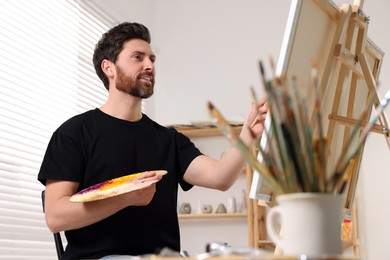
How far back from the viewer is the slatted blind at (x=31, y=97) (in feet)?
9.14

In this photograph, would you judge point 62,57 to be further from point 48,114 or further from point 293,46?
point 293,46

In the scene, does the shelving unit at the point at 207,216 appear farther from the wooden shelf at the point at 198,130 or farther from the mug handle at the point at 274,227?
the mug handle at the point at 274,227

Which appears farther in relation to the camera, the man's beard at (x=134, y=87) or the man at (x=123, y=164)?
the man's beard at (x=134, y=87)

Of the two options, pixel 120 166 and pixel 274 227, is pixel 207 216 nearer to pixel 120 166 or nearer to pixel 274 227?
pixel 120 166

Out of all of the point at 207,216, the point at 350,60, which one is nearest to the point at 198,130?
the point at 207,216

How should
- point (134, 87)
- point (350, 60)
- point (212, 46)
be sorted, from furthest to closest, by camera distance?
1. point (212, 46)
2. point (134, 87)
3. point (350, 60)

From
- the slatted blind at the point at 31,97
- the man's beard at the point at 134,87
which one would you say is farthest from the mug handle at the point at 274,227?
the slatted blind at the point at 31,97

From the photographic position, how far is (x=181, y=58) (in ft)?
14.5

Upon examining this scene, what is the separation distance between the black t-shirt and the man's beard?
0.34 ft

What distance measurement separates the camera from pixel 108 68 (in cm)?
239

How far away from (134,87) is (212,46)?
216 centimetres

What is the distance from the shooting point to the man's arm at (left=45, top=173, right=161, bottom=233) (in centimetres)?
175

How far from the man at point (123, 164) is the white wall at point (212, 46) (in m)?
1.66

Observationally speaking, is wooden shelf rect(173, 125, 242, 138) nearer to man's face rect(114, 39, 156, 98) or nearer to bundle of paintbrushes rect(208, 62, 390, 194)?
man's face rect(114, 39, 156, 98)
